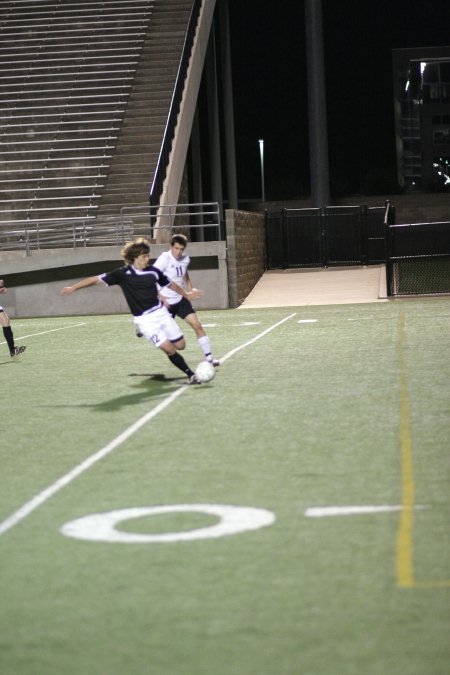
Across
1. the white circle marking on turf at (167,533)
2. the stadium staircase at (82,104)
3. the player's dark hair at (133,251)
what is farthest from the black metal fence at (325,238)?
the white circle marking on turf at (167,533)

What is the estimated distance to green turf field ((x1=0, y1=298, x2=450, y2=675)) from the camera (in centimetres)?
478

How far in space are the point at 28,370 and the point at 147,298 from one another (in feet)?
12.0

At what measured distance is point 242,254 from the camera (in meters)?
31.1

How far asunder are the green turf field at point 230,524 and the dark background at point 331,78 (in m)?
47.8

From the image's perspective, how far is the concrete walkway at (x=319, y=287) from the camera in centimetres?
3030

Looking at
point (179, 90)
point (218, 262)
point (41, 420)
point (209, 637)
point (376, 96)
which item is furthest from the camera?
point (376, 96)

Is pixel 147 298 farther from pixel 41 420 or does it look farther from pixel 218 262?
pixel 218 262

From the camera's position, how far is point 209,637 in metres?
4.87

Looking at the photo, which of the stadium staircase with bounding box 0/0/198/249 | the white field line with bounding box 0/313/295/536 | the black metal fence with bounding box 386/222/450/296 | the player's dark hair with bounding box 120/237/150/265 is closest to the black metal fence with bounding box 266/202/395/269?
the black metal fence with bounding box 386/222/450/296

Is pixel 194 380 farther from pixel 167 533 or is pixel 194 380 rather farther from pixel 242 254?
pixel 242 254

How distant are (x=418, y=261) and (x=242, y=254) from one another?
11.0 metres

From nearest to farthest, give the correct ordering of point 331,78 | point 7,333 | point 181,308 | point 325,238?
point 181,308 → point 7,333 → point 325,238 → point 331,78

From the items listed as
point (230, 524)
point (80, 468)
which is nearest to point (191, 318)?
point (80, 468)

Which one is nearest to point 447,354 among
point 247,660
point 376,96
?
point 247,660
